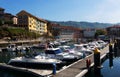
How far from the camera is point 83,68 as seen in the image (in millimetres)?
28453

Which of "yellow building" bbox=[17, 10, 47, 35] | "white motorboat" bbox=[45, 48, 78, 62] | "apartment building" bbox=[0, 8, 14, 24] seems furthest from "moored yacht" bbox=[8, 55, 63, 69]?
"apartment building" bbox=[0, 8, 14, 24]

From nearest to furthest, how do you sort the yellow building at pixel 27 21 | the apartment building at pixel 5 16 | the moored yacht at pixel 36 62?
the moored yacht at pixel 36 62 → the apartment building at pixel 5 16 → the yellow building at pixel 27 21

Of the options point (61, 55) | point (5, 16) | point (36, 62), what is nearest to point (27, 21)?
point (5, 16)

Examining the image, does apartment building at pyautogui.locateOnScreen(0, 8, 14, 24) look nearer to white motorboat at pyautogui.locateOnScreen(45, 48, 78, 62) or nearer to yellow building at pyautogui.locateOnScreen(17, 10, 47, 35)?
yellow building at pyautogui.locateOnScreen(17, 10, 47, 35)

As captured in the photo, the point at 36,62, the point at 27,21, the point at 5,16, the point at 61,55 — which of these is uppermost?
the point at 5,16

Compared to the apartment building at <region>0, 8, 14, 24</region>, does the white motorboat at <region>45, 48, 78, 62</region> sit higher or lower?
lower

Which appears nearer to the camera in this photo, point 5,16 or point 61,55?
point 61,55

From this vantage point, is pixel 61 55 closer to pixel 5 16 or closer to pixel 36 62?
pixel 36 62

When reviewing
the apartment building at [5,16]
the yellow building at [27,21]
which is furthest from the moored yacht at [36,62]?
the apartment building at [5,16]

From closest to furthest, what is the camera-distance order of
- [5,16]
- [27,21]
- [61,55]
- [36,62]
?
[36,62]
[61,55]
[5,16]
[27,21]

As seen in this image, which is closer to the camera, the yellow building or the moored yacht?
the moored yacht

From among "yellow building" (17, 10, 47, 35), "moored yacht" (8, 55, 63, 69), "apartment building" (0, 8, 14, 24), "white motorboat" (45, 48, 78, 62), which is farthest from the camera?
"yellow building" (17, 10, 47, 35)

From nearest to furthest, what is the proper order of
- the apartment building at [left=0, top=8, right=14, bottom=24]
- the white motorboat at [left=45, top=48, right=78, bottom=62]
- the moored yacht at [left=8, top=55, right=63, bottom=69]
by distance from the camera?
the moored yacht at [left=8, top=55, right=63, bottom=69] → the white motorboat at [left=45, top=48, right=78, bottom=62] → the apartment building at [left=0, top=8, right=14, bottom=24]

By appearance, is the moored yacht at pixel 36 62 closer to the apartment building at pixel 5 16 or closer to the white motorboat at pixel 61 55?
the white motorboat at pixel 61 55
